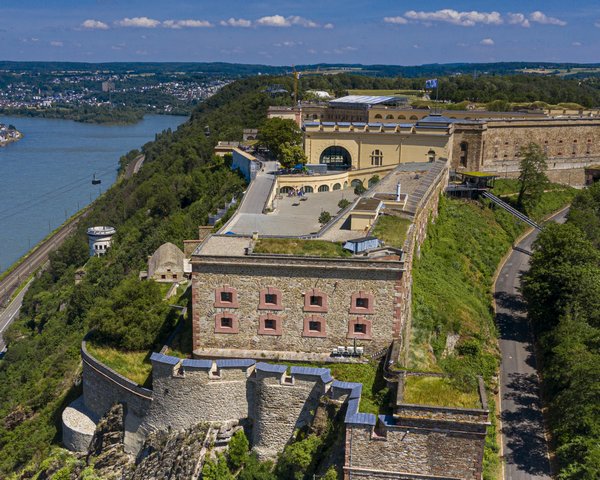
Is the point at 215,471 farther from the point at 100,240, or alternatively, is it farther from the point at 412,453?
the point at 100,240

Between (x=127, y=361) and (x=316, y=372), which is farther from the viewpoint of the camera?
(x=127, y=361)

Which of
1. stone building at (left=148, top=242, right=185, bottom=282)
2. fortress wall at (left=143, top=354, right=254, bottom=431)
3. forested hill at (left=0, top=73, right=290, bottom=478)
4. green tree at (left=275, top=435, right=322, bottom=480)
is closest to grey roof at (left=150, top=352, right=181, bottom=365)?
fortress wall at (left=143, top=354, right=254, bottom=431)

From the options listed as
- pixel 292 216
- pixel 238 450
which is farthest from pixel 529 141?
pixel 238 450

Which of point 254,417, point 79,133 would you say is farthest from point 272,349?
point 79,133

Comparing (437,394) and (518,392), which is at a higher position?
(437,394)

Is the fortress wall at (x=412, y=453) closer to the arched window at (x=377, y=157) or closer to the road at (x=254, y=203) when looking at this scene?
the road at (x=254, y=203)

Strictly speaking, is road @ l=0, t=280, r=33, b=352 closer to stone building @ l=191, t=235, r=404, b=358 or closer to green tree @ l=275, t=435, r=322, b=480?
stone building @ l=191, t=235, r=404, b=358
